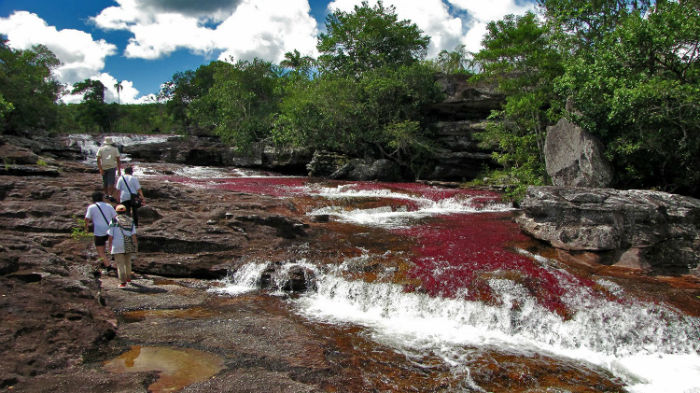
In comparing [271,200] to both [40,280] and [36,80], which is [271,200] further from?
[36,80]

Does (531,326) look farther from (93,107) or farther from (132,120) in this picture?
(132,120)

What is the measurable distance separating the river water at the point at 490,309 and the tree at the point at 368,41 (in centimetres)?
3134

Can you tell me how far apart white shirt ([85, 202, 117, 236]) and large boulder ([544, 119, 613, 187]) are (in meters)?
14.3

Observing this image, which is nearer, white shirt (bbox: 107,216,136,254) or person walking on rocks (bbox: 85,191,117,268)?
white shirt (bbox: 107,216,136,254)

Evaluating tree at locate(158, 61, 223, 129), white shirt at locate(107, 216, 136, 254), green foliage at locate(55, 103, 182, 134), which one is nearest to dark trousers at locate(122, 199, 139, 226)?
white shirt at locate(107, 216, 136, 254)

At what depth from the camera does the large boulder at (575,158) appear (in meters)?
13.4

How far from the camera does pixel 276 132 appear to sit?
1375 inches

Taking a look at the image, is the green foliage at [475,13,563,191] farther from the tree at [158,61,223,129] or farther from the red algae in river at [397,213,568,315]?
the tree at [158,61,223,129]

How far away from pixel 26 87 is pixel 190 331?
4454cm

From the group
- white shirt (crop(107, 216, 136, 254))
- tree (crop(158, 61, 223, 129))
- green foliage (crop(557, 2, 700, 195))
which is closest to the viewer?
white shirt (crop(107, 216, 136, 254))

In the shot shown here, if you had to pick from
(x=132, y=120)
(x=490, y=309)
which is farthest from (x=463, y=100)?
(x=132, y=120)

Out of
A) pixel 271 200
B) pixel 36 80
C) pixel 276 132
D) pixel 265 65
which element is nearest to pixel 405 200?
pixel 271 200

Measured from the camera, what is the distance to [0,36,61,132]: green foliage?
35.8 meters

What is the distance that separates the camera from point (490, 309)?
7.69 m
